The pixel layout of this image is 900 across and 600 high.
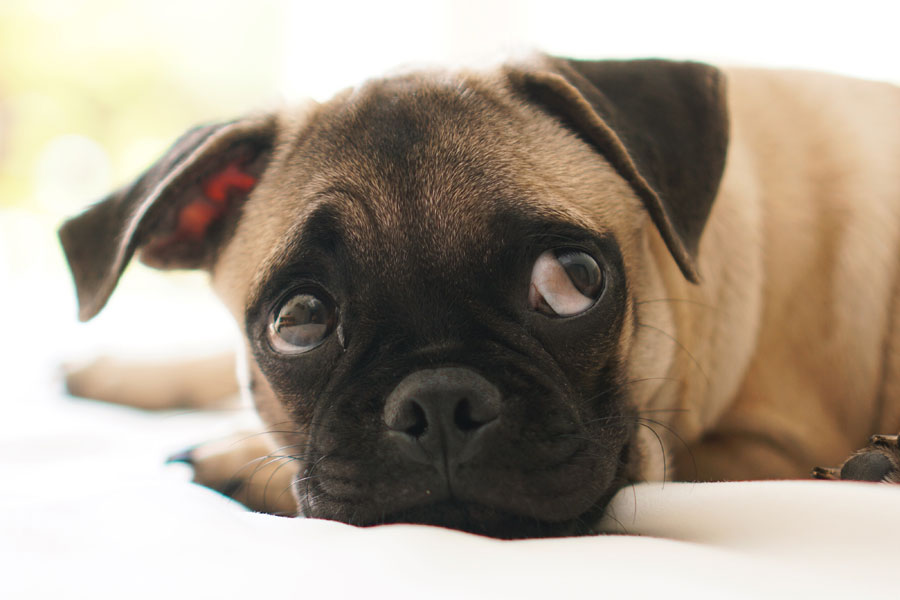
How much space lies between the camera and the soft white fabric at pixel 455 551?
1238 millimetres

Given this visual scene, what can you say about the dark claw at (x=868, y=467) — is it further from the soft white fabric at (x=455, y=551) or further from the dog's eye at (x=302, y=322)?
the dog's eye at (x=302, y=322)

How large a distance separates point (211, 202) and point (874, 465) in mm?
2280

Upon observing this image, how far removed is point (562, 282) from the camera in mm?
2041

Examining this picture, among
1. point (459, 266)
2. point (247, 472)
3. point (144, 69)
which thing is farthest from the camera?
point (144, 69)

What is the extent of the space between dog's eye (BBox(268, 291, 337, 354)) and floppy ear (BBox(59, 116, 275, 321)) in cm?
59

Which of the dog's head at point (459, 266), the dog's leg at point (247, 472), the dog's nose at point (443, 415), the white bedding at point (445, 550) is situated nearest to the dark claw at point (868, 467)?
the white bedding at point (445, 550)

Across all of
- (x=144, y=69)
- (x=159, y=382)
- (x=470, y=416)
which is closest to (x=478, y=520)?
(x=470, y=416)

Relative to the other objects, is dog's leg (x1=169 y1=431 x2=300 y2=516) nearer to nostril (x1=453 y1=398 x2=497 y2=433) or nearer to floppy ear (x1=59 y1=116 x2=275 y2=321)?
floppy ear (x1=59 y1=116 x2=275 y2=321)

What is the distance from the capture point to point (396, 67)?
2877 mm

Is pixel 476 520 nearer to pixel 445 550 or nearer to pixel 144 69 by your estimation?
pixel 445 550

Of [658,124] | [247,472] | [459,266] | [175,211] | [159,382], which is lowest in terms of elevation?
[159,382]

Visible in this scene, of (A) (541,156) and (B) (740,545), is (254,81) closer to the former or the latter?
(A) (541,156)

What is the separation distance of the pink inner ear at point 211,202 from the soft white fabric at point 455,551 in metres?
1.18

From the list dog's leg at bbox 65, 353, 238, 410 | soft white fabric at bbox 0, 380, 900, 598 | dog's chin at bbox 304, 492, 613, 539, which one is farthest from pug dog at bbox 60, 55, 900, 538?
dog's leg at bbox 65, 353, 238, 410
